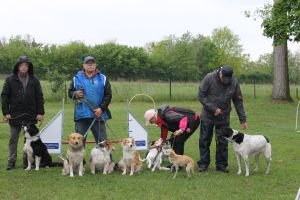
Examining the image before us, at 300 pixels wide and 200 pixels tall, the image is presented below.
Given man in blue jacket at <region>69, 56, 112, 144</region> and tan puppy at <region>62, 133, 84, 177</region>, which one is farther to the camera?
man in blue jacket at <region>69, 56, 112, 144</region>

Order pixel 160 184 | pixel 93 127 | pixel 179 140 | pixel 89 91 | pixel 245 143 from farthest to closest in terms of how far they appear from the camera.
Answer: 1. pixel 179 140
2. pixel 93 127
3. pixel 89 91
4. pixel 245 143
5. pixel 160 184

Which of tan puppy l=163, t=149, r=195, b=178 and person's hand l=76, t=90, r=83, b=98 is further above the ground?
person's hand l=76, t=90, r=83, b=98

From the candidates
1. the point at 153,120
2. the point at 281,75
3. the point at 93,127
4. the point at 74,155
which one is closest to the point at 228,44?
the point at 281,75

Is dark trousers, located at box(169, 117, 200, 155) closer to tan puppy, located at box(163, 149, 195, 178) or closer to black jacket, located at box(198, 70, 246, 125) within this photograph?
black jacket, located at box(198, 70, 246, 125)

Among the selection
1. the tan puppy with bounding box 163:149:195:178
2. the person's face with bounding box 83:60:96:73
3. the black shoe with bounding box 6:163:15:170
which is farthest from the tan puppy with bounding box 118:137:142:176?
the black shoe with bounding box 6:163:15:170

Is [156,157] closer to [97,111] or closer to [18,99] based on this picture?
[97,111]

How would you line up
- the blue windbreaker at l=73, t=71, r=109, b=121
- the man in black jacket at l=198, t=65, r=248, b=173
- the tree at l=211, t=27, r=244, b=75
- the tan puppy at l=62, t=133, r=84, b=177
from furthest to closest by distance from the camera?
the tree at l=211, t=27, r=244, b=75
the man in black jacket at l=198, t=65, r=248, b=173
the blue windbreaker at l=73, t=71, r=109, b=121
the tan puppy at l=62, t=133, r=84, b=177

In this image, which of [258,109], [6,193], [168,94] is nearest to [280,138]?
[6,193]

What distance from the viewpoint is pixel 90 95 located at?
871cm

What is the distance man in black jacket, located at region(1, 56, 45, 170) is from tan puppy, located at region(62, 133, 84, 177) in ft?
3.37

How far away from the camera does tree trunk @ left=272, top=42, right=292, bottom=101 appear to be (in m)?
26.9

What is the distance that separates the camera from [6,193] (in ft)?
23.5

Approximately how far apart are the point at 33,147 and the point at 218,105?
10.9 ft

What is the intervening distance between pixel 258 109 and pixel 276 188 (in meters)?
17.0
